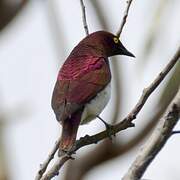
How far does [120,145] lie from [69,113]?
1.11 ft

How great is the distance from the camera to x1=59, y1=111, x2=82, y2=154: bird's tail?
352cm

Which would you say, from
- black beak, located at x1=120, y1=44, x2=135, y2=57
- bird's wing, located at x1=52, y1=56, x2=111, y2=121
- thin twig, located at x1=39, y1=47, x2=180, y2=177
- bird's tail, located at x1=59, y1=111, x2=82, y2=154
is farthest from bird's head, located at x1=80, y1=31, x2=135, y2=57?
thin twig, located at x1=39, y1=47, x2=180, y2=177

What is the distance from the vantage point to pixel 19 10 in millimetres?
3242

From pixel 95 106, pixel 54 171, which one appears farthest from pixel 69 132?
pixel 54 171

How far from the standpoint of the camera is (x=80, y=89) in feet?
13.2

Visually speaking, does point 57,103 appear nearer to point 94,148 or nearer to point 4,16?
point 94,148

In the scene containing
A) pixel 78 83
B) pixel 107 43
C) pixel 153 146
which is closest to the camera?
pixel 153 146

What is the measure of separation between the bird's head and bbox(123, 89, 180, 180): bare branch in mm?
2449

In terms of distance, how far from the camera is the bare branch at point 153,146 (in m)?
2.36

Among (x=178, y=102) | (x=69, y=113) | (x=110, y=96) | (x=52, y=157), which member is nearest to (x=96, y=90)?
(x=110, y=96)

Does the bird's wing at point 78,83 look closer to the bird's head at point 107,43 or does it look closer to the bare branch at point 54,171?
the bird's head at point 107,43

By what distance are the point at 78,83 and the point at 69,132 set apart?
55 centimetres

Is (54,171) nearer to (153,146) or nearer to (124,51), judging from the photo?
(153,146)

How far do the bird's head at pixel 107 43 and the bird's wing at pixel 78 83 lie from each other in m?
0.30
